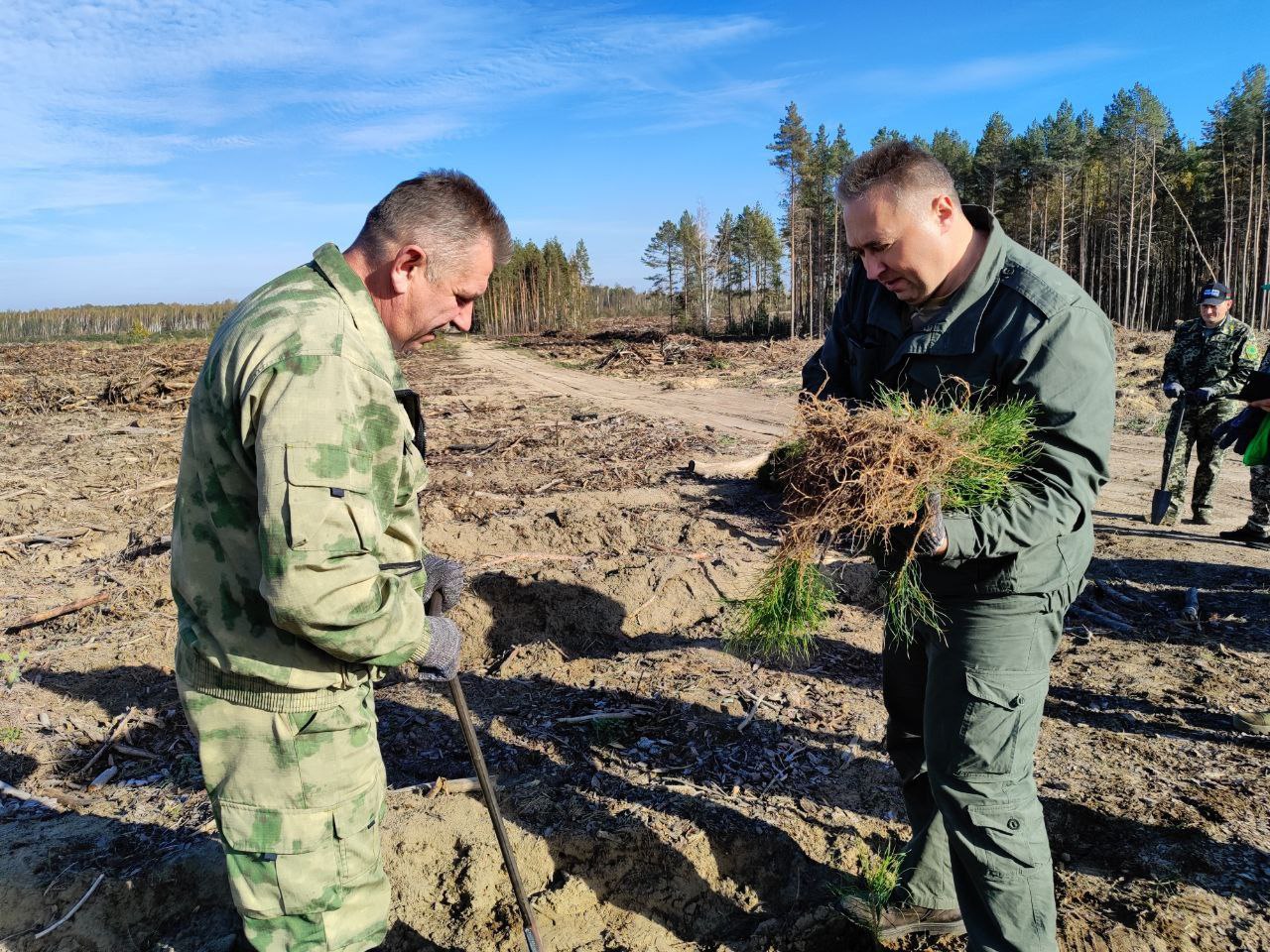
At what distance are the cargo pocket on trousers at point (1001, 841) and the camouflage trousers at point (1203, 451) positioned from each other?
7462mm

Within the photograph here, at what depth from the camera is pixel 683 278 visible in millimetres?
56344

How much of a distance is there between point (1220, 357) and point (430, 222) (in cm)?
916

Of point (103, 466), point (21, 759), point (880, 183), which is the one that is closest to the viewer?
point (880, 183)

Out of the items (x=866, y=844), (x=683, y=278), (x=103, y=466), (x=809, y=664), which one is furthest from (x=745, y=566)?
(x=683, y=278)

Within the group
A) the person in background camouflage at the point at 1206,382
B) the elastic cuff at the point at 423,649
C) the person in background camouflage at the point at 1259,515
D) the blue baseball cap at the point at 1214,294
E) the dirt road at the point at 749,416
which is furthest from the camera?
the dirt road at the point at 749,416

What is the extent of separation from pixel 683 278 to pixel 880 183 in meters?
55.8

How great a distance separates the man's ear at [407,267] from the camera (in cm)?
201

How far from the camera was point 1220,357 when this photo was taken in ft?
27.1

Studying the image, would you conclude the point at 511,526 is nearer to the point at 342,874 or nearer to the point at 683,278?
the point at 342,874

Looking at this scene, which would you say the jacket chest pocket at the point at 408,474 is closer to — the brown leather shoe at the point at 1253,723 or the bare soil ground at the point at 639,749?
the bare soil ground at the point at 639,749

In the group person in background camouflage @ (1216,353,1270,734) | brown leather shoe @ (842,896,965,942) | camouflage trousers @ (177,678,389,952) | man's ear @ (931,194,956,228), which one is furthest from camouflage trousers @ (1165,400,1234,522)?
camouflage trousers @ (177,678,389,952)

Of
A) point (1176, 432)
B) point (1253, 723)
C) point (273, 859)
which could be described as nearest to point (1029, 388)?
point (273, 859)

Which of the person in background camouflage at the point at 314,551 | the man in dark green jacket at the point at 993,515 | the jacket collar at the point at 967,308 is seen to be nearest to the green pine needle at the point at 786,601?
the man in dark green jacket at the point at 993,515

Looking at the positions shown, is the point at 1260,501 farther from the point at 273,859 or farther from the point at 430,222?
the point at 273,859
